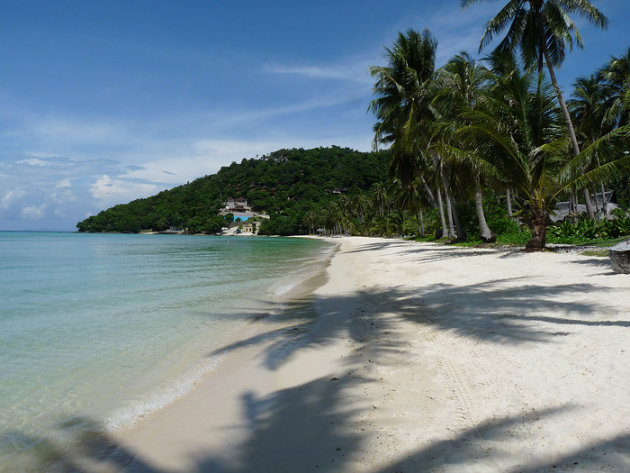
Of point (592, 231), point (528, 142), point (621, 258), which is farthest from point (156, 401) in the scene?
point (592, 231)

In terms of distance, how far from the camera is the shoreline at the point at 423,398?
7.78 feet

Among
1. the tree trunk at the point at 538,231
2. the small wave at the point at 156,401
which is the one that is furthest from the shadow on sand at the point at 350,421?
the tree trunk at the point at 538,231

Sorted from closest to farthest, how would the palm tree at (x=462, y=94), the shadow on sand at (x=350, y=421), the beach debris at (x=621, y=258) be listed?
the shadow on sand at (x=350, y=421), the beach debris at (x=621, y=258), the palm tree at (x=462, y=94)

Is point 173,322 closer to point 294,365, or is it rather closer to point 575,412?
point 294,365

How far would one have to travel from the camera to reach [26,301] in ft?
33.4

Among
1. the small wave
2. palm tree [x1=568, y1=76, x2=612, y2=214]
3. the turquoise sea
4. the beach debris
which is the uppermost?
palm tree [x1=568, y1=76, x2=612, y2=214]

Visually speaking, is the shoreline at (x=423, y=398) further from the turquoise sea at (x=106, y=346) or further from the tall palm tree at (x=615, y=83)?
the tall palm tree at (x=615, y=83)

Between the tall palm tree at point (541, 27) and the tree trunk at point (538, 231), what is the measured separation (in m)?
4.64

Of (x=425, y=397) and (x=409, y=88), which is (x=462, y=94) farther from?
(x=425, y=397)

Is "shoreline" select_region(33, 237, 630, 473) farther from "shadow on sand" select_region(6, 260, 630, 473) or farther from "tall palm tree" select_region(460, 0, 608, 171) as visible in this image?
"tall palm tree" select_region(460, 0, 608, 171)

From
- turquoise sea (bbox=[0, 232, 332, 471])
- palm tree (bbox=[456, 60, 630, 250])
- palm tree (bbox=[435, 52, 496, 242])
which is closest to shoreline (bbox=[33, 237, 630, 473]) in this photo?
turquoise sea (bbox=[0, 232, 332, 471])

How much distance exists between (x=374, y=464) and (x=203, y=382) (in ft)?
8.84

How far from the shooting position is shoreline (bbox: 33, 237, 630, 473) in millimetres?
2371

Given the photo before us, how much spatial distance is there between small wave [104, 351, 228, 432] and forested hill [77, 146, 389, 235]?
116765mm
